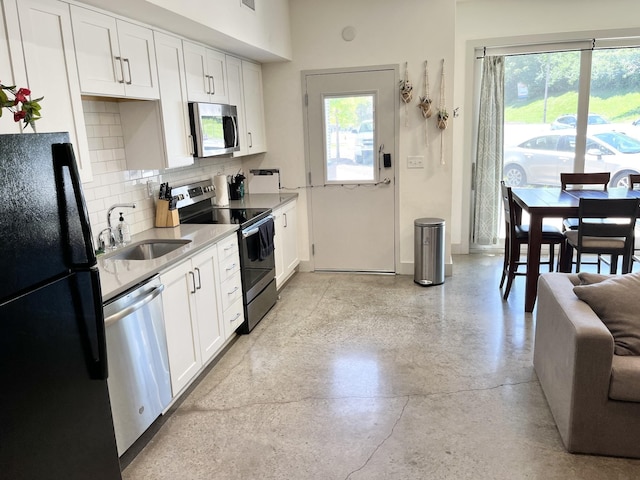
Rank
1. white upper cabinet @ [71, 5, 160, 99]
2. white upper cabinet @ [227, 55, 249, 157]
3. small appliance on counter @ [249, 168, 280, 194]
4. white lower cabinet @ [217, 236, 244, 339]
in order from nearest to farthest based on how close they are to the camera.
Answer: white upper cabinet @ [71, 5, 160, 99], white lower cabinet @ [217, 236, 244, 339], white upper cabinet @ [227, 55, 249, 157], small appliance on counter @ [249, 168, 280, 194]

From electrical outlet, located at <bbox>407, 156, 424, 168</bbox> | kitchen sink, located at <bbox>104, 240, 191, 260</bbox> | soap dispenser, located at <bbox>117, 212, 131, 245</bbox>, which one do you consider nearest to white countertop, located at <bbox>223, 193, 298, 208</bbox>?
electrical outlet, located at <bbox>407, 156, 424, 168</bbox>

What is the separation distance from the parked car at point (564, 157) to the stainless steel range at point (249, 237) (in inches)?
126

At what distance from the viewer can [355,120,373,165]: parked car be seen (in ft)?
16.5

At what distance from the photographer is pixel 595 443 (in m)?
2.33

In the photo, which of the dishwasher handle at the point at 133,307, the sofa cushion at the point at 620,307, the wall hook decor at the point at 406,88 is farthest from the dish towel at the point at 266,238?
the sofa cushion at the point at 620,307

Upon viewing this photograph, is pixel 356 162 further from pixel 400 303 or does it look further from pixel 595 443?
pixel 595 443

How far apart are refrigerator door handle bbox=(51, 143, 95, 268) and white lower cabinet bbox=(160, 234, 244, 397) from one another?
0.77m

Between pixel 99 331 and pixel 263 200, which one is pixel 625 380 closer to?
pixel 99 331

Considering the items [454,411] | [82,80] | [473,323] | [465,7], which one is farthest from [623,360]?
[465,7]

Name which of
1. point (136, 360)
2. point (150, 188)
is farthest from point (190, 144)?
point (136, 360)

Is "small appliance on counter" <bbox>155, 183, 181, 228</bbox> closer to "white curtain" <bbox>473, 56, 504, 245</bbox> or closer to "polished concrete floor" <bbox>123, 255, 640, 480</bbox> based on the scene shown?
"polished concrete floor" <bbox>123, 255, 640, 480</bbox>

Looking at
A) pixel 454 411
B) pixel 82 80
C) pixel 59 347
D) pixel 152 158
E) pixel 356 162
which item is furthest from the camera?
pixel 356 162

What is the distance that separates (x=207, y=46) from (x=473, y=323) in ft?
10.1

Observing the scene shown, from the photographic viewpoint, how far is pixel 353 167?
5148mm
